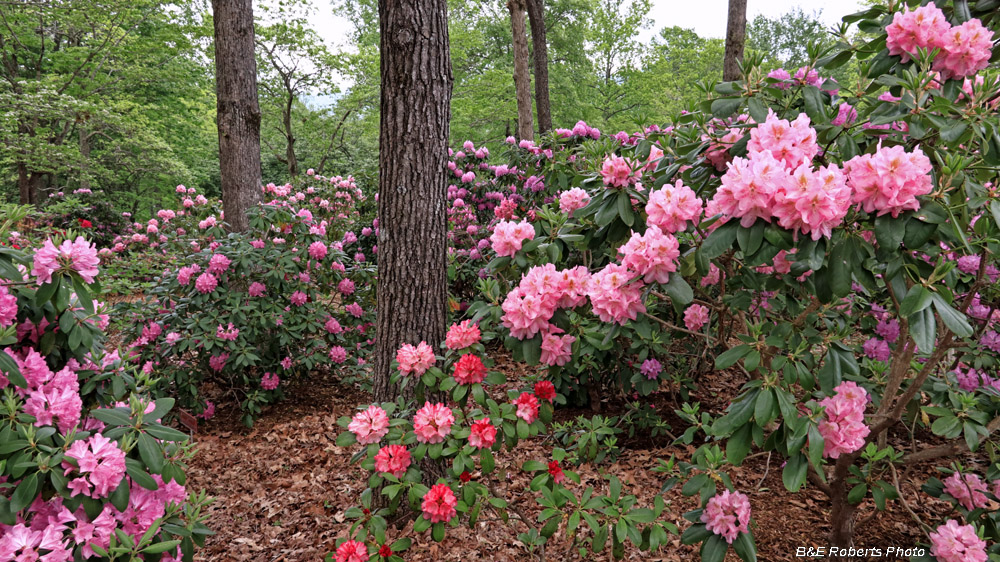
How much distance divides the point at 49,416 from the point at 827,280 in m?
2.05

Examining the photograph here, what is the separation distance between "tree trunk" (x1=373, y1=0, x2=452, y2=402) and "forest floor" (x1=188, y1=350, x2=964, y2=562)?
815mm

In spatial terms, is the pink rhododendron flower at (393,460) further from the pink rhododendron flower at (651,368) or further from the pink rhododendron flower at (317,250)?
the pink rhododendron flower at (317,250)

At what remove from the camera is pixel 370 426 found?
1639 millimetres

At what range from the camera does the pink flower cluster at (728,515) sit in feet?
5.23

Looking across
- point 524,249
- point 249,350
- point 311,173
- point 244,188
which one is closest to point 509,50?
point 311,173

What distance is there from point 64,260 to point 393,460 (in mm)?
1113

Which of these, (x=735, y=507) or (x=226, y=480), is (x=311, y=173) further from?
(x=735, y=507)

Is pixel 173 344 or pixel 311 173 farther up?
pixel 311 173

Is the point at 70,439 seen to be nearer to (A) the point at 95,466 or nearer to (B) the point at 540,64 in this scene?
(A) the point at 95,466

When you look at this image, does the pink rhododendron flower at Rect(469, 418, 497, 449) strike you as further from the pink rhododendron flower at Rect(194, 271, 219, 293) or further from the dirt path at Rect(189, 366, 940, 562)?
the pink rhododendron flower at Rect(194, 271, 219, 293)

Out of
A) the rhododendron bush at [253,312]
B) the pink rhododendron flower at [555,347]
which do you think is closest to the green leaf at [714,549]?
the pink rhododendron flower at [555,347]

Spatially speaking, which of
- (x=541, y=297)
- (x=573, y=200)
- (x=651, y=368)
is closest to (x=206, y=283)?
(x=573, y=200)

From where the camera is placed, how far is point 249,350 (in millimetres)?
3562

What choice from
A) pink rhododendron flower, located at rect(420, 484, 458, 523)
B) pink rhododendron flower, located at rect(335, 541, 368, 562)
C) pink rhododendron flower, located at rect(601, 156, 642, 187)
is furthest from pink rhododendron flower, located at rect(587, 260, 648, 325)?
pink rhododendron flower, located at rect(335, 541, 368, 562)
